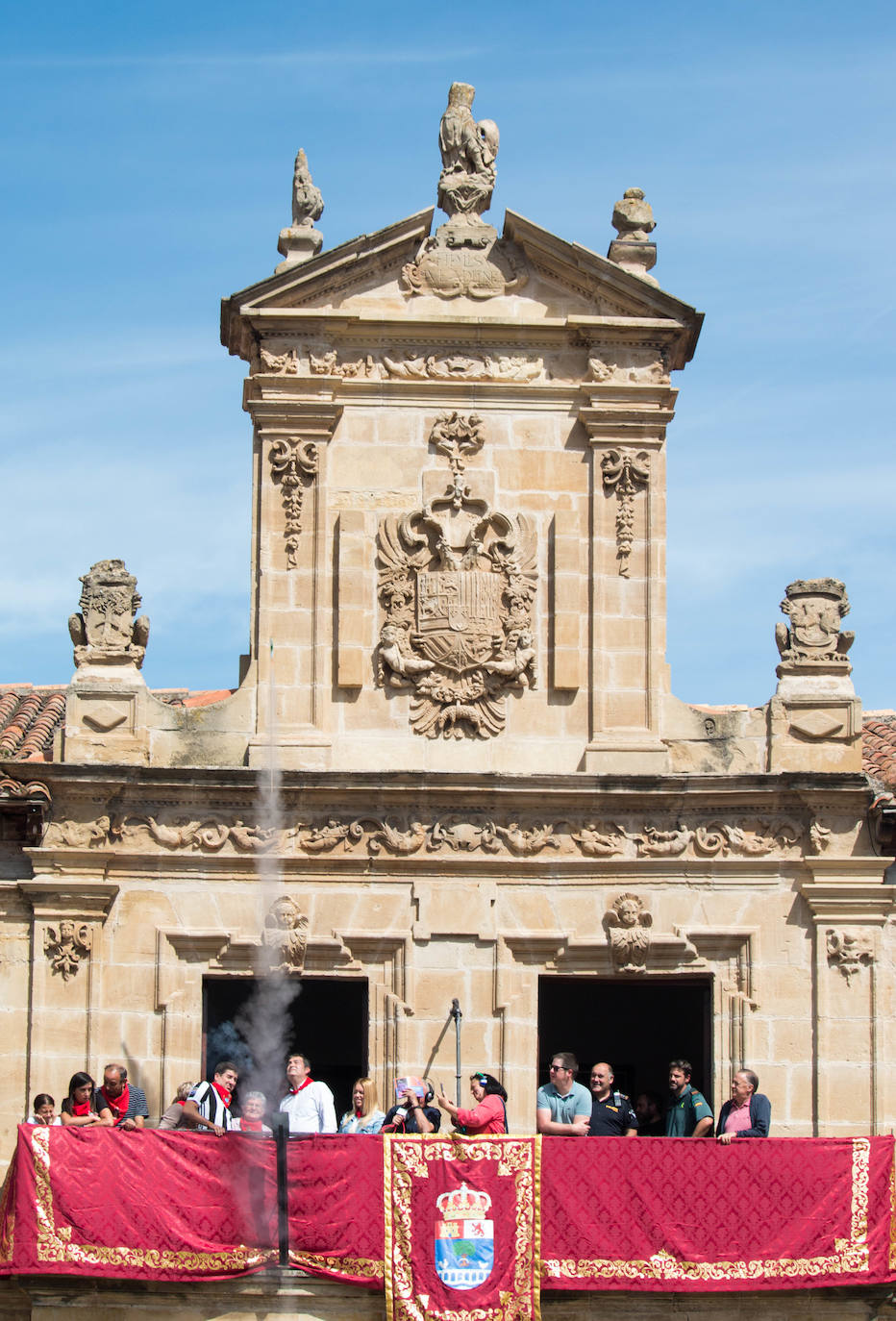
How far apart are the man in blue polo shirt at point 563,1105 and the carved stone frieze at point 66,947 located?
156 inches

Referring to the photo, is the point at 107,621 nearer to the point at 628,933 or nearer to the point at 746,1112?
the point at 628,933

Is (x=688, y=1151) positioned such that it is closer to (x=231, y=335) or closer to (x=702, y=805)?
(x=702, y=805)

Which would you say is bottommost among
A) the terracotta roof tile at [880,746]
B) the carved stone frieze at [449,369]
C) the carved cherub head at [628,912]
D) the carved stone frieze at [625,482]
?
the carved cherub head at [628,912]

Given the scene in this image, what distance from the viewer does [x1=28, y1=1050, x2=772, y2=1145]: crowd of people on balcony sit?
1853 cm

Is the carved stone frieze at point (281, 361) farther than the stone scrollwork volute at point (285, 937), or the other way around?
the carved stone frieze at point (281, 361)

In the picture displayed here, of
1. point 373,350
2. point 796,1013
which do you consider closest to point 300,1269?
point 796,1013

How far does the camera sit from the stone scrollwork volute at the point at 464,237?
2200 cm

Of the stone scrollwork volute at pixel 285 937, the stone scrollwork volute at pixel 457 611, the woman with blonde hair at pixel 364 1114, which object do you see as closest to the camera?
the woman with blonde hair at pixel 364 1114

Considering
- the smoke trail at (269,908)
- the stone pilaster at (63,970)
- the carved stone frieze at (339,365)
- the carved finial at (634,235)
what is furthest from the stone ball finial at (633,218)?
the stone pilaster at (63,970)

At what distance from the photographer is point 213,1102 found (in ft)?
62.5

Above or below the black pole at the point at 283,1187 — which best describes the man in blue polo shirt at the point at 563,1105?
above

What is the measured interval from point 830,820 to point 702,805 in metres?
1.01

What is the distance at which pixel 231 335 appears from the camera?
72.7 feet

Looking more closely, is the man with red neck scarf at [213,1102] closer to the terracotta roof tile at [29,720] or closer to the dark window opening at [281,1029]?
the dark window opening at [281,1029]
